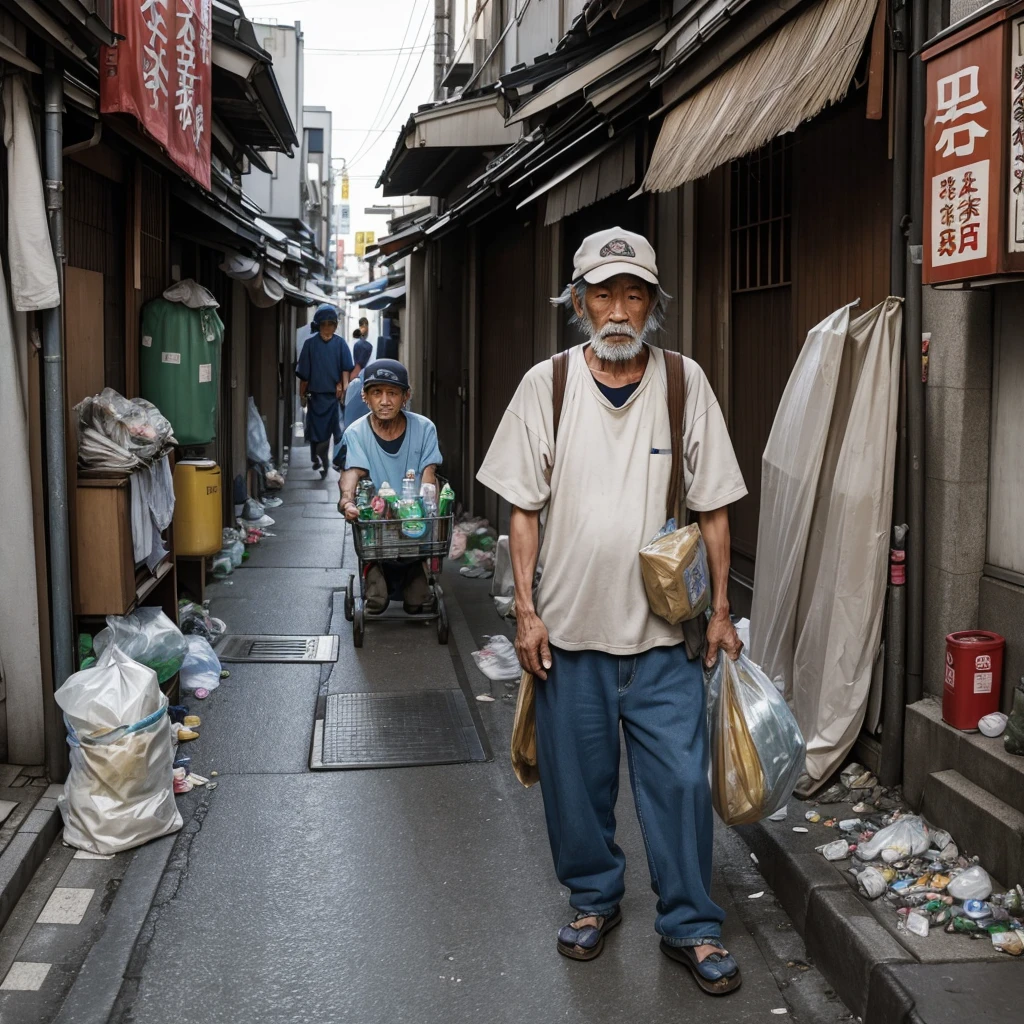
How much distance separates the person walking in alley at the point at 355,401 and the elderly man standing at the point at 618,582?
16.4 ft

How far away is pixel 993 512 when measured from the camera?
521 centimetres

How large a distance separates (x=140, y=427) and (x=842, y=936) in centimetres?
461

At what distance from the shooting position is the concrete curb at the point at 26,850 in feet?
15.8

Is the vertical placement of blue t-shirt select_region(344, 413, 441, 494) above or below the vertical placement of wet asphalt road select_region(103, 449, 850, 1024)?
above

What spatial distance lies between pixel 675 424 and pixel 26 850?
3.21 meters

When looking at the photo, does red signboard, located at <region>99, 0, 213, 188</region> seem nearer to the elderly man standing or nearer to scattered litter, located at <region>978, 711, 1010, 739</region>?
the elderly man standing

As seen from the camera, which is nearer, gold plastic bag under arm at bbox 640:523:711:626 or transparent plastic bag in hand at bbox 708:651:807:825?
gold plastic bag under arm at bbox 640:523:711:626

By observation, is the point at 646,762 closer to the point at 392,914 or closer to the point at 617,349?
the point at 392,914

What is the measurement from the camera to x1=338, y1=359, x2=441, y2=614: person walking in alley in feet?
Result: 29.4

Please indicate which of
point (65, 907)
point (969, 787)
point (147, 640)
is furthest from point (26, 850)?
point (969, 787)

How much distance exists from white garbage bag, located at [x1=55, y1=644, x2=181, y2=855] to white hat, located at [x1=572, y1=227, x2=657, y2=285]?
2.87 metres

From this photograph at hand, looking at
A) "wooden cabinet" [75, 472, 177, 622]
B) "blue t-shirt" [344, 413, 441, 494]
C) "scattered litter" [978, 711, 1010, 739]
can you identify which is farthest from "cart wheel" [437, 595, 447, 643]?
"scattered litter" [978, 711, 1010, 739]

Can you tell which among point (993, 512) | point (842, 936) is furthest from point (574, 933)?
point (993, 512)

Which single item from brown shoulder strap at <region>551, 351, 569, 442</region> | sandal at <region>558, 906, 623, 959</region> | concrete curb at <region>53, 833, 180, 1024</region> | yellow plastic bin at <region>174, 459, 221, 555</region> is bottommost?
concrete curb at <region>53, 833, 180, 1024</region>
